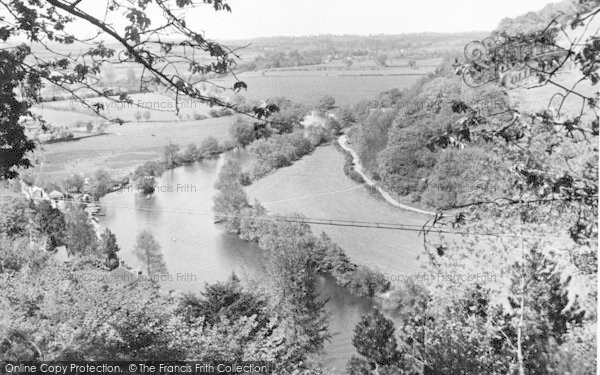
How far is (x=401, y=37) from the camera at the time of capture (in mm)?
28219

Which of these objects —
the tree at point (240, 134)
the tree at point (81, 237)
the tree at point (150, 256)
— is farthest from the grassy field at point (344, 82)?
the tree at point (150, 256)

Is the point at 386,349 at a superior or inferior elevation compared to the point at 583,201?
inferior

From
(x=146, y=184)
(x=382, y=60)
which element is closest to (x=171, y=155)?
(x=146, y=184)

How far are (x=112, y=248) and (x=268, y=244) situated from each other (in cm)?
345

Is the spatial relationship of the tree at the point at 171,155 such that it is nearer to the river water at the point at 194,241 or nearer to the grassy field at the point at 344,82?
the river water at the point at 194,241

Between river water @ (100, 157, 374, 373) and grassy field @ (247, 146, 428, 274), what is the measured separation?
1150mm

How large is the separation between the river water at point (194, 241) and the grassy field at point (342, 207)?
115 centimetres

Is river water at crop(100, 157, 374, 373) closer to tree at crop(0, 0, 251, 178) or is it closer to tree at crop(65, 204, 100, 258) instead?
tree at crop(65, 204, 100, 258)

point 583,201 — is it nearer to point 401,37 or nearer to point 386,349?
point 386,349

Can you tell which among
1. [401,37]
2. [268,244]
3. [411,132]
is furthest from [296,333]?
[401,37]

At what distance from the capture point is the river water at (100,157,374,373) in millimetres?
11023

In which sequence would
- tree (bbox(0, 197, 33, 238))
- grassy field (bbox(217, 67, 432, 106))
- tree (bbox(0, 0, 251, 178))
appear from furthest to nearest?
grassy field (bbox(217, 67, 432, 106)) < tree (bbox(0, 197, 33, 238)) < tree (bbox(0, 0, 251, 178))

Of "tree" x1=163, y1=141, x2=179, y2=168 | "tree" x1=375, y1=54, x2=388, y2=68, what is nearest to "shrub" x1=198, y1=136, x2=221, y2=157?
"tree" x1=163, y1=141, x2=179, y2=168

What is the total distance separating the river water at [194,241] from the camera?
11023mm
